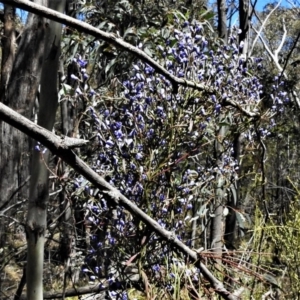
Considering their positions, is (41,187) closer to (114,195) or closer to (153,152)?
(153,152)

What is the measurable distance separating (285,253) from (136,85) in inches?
46.7

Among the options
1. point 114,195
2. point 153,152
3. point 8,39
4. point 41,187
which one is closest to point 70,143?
point 114,195

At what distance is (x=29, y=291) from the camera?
1729mm

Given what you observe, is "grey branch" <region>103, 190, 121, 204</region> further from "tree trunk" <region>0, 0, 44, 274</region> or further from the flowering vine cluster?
"tree trunk" <region>0, 0, 44, 274</region>

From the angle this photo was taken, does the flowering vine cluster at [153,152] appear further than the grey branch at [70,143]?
Yes

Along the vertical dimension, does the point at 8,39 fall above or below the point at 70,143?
above

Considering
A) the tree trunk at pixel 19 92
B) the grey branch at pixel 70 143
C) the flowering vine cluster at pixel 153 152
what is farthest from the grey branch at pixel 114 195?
the tree trunk at pixel 19 92

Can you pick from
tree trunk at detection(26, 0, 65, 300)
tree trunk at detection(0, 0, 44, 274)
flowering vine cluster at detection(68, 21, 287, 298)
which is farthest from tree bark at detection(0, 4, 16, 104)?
tree trunk at detection(26, 0, 65, 300)

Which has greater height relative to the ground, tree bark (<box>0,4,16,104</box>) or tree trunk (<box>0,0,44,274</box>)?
tree bark (<box>0,4,16,104</box>)

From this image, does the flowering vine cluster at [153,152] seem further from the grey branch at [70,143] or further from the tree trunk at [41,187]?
the grey branch at [70,143]

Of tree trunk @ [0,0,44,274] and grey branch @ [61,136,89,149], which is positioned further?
tree trunk @ [0,0,44,274]

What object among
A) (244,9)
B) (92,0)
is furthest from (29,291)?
(92,0)

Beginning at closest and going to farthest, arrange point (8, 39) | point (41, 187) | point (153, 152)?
1. point (41, 187)
2. point (153, 152)
3. point (8, 39)

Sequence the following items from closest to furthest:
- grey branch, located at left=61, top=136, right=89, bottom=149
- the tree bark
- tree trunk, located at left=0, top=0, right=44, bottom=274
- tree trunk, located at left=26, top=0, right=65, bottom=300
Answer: grey branch, located at left=61, top=136, right=89, bottom=149 < tree trunk, located at left=26, top=0, right=65, bottom=300 < tree trunk, located at left=0, top=0, right=44, bottom=274 < the tree bark
